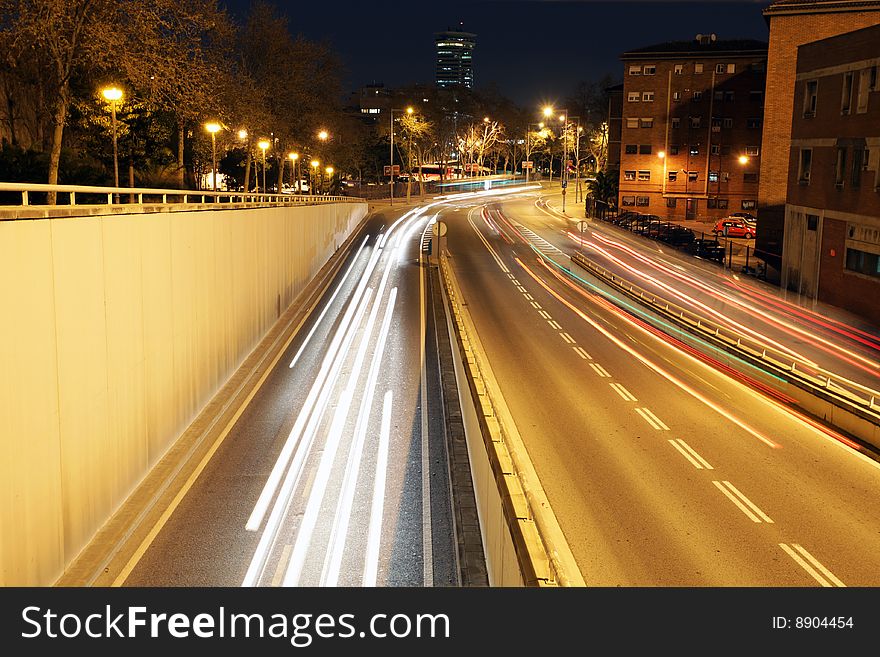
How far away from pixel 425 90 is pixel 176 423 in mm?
124763

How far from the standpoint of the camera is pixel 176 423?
18.7 meters

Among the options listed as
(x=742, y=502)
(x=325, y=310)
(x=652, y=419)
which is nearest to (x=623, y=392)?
(x=652, y=419)

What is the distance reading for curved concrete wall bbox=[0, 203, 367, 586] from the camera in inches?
420

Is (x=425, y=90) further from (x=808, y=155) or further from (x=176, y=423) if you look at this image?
(x=176, y=423)

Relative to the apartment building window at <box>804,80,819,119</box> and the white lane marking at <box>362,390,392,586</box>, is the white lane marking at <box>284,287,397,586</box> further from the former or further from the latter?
the apartment building window at <box>804,80,819,119</box>

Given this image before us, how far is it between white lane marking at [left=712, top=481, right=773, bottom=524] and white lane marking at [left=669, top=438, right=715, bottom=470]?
93 cm

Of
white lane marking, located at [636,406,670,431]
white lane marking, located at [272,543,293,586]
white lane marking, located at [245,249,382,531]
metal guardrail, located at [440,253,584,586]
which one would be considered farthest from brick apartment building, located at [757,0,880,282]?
white lane marking, located at [272,543,293,586]

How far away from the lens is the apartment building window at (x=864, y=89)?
3612 centimetres

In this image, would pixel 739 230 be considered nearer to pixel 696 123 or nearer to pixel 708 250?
pixel 708 250

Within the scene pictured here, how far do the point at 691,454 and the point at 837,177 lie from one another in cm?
2586

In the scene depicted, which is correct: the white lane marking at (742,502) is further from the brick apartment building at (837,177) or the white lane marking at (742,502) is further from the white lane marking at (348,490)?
the brick apartment building at (837,177)

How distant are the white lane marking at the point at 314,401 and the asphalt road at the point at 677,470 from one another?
5041 mm
